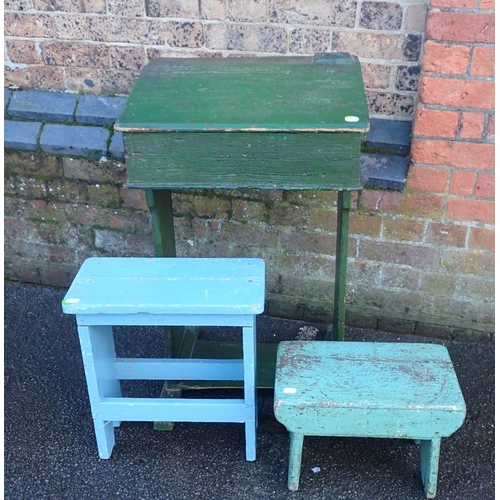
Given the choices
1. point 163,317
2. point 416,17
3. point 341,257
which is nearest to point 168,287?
point 163,317

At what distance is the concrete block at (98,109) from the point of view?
3.28 meters

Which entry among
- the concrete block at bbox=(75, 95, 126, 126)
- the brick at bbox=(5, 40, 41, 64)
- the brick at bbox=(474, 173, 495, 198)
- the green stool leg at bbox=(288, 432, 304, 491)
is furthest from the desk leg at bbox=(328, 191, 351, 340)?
the brick at bbox=(5, 40, 41, 64)

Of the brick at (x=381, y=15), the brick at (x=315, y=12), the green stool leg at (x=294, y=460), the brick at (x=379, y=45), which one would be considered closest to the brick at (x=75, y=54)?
the brick at (x=315, y=12)

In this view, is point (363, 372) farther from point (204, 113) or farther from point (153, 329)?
point (153, 329)

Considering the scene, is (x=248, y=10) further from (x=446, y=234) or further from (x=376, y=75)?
(x=446, y=234)

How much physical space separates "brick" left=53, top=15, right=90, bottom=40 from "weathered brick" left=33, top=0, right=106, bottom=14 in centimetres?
4

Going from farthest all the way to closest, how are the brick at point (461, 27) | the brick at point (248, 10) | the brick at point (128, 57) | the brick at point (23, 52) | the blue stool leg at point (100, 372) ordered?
the brick at point (23, 52) < the brick at point (128, 57) < the brick at point (248, 10) < the brick at point (461, 27) < the blue stool leg at point (100, 372)

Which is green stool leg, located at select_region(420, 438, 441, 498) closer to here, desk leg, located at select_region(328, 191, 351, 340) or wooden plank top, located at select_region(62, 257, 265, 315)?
desk leg, located at select_region(328, 191, 351, 340)

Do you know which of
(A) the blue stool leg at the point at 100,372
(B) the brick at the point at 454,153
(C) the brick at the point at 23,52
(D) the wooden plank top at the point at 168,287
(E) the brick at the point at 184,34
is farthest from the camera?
(C) the brick at the point at 23,52

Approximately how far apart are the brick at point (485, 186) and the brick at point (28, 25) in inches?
85.7

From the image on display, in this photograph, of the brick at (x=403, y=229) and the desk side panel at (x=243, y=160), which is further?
the brick at (x=403, y=229)

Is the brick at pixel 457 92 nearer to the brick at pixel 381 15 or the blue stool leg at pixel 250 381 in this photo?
the brick at pixel 381 15

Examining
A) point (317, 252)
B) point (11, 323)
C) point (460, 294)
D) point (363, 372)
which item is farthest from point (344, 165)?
point (11, 323)

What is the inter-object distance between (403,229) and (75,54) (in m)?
1.84
